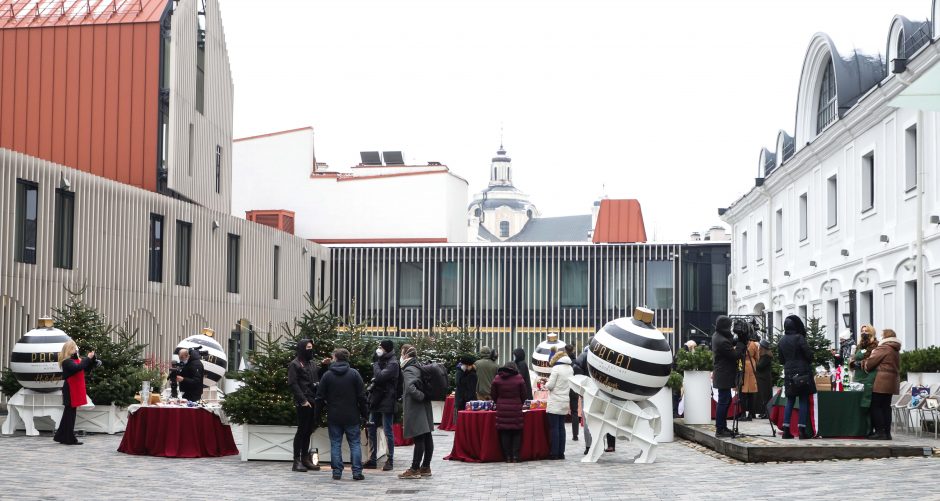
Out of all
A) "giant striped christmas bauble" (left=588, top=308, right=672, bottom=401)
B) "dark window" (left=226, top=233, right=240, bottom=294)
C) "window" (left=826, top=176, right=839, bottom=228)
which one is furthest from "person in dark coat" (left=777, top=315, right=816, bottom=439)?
"dark window" (left=226, top=233, right=240, bottom=294)

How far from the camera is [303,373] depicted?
16344 mm

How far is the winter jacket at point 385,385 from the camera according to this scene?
55.5 ft

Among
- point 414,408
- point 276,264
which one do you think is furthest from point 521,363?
point 276,264

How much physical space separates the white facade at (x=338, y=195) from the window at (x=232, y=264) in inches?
837

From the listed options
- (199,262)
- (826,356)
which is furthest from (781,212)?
(199,262)

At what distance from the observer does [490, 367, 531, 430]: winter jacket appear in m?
17.6

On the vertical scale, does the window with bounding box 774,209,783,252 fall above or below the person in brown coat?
above

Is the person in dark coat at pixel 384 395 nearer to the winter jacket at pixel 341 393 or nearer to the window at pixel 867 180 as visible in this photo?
the winter jacket at pixel 341 393

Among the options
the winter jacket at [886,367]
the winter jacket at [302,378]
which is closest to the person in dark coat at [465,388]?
the winter jacket at [302,378]

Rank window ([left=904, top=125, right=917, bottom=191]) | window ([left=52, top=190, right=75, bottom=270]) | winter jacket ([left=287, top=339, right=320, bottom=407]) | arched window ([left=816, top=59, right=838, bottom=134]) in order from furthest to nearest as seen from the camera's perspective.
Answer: arched window ([left=816, top=59, right=838, bottom=134]) < window ([left=52, top=190, right=75, bottom=270]) < window ([left=904, top=125, right=917, bottom=191]) < winter jacket ([left=287, top=339, right=320, bottom=407])

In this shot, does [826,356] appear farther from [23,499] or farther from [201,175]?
[201,175]

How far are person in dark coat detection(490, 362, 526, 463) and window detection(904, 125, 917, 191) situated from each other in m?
10.8

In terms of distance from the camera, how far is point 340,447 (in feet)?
51.4

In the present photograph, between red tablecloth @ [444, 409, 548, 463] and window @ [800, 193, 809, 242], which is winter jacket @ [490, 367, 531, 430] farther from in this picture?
window @ [800, 193, 809, 242]
